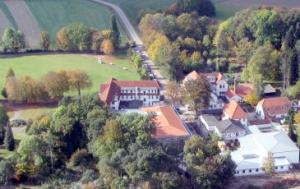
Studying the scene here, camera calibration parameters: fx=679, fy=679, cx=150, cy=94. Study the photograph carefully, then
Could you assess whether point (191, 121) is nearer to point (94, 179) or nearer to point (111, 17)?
point (94, 179)

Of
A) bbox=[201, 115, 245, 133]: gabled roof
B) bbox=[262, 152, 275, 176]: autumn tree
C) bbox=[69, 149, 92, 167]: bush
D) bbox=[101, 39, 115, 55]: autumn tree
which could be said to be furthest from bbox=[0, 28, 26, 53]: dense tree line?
bbox=[262, 152, 275, 176]: autumn tree

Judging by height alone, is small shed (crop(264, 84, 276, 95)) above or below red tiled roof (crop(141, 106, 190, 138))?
above

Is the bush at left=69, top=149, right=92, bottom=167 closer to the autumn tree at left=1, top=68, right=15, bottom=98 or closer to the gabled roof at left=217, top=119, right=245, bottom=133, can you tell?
the gabled roof at left=217, top=119, right=245, bottom=133

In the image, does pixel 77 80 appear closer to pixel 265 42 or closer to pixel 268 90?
pixel 268 90

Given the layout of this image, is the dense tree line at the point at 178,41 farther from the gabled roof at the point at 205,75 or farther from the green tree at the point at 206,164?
the green tree at the point at 206,164

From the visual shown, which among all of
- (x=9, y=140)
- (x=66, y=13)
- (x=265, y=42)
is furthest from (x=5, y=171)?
(x=66, y=13)

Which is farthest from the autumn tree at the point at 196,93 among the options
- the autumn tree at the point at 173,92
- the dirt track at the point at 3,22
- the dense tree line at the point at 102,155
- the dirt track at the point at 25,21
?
the dirt track at the point at 3,22
